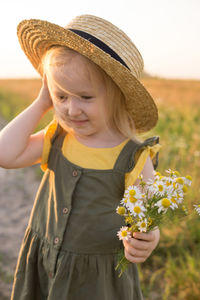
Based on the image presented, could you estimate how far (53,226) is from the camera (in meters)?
1.74

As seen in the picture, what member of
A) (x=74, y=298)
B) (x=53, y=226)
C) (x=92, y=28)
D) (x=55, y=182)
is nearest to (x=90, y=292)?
(x=74, y=298)

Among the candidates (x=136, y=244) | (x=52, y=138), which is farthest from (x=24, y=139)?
(x=136, y=244)

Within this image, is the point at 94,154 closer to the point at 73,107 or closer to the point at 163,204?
the point at 73,107

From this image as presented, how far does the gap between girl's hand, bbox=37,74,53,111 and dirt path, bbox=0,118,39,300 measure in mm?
1660

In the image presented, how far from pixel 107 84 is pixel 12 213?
2.80m

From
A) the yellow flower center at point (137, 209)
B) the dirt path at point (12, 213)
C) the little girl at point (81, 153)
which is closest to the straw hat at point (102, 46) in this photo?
the little girl at point (81, 153)

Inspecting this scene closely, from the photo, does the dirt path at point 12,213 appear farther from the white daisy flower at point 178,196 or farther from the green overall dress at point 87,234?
the white daisy flower at point 178,196

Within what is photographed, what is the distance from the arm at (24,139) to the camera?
1768 millimetres

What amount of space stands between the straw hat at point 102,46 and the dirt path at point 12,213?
6.33 feet

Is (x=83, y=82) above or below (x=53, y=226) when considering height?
above

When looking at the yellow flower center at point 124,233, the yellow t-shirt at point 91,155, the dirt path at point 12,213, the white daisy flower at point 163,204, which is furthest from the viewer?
the dirt path at point 12,213

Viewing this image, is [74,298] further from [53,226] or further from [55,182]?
[55,182]

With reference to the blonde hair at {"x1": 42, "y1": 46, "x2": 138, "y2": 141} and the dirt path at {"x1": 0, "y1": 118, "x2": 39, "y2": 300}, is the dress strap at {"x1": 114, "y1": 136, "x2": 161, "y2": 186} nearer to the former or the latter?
the blonde hair at {"x1": 42, "y1": 46, "x2": 138, "y2": 141}

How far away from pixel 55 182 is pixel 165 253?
166cm
